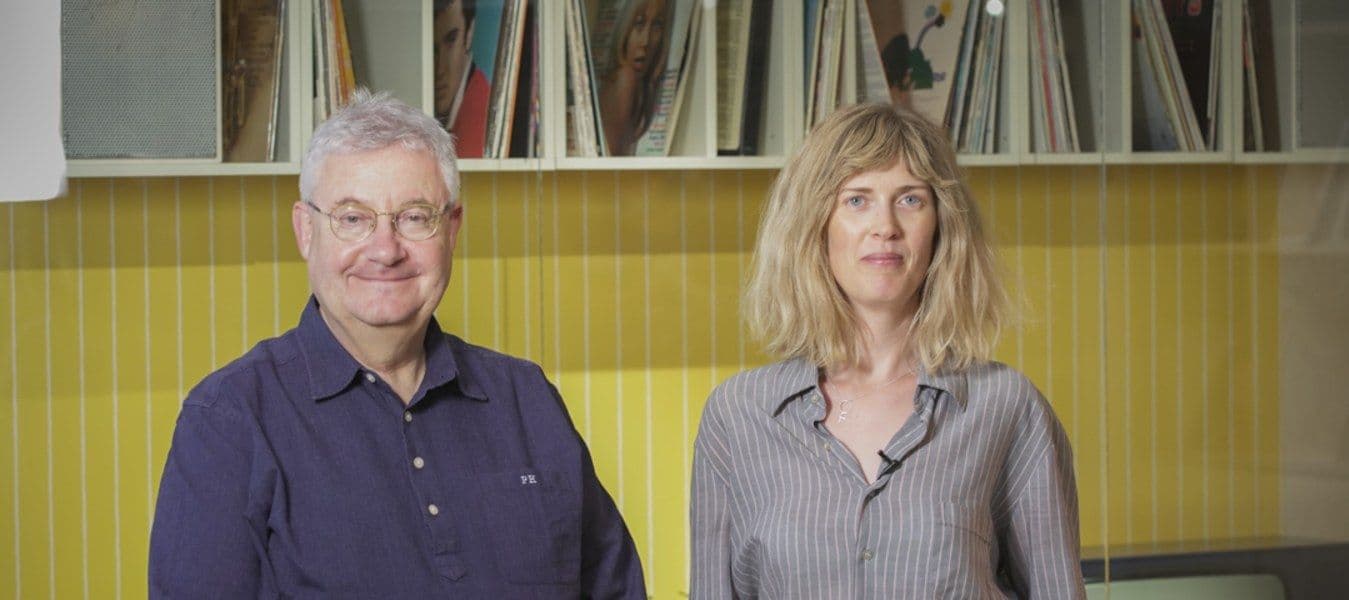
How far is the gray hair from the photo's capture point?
1.86m

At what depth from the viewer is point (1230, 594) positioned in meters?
3.20

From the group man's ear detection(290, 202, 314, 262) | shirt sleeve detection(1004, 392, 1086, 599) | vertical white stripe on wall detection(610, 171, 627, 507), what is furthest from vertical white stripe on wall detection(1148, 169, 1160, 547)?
man's ear detection(290, 202, 314, 262)

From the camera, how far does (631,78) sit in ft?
9.38

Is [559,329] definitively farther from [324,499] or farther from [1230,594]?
[1230,594]

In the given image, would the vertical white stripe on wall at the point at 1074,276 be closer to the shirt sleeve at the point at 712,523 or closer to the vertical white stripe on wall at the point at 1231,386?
the vertical white stripe on wall at the point at 1231,386

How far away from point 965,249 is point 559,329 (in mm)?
1016

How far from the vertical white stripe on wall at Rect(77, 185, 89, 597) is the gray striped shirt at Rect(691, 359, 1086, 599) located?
118 centimetres

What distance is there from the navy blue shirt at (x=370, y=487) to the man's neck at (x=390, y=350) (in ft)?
0.06

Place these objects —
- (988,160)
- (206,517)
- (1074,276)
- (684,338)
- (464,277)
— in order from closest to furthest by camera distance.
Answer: (206,517) < (464,277) < (684,338) < (988,160) < (1074,276)

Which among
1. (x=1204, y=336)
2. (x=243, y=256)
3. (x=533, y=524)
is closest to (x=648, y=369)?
(x=243, y=256)

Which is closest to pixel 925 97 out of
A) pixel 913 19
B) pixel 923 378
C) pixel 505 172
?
pixel 913 19

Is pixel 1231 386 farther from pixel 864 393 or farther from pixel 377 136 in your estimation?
pixel 377 136

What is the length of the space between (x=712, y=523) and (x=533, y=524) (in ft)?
0.98

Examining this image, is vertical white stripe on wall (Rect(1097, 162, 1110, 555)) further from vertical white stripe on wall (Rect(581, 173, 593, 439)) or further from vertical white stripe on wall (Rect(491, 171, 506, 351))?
vertical white stripe on wall (Rect(491, 171, 506, 351))
